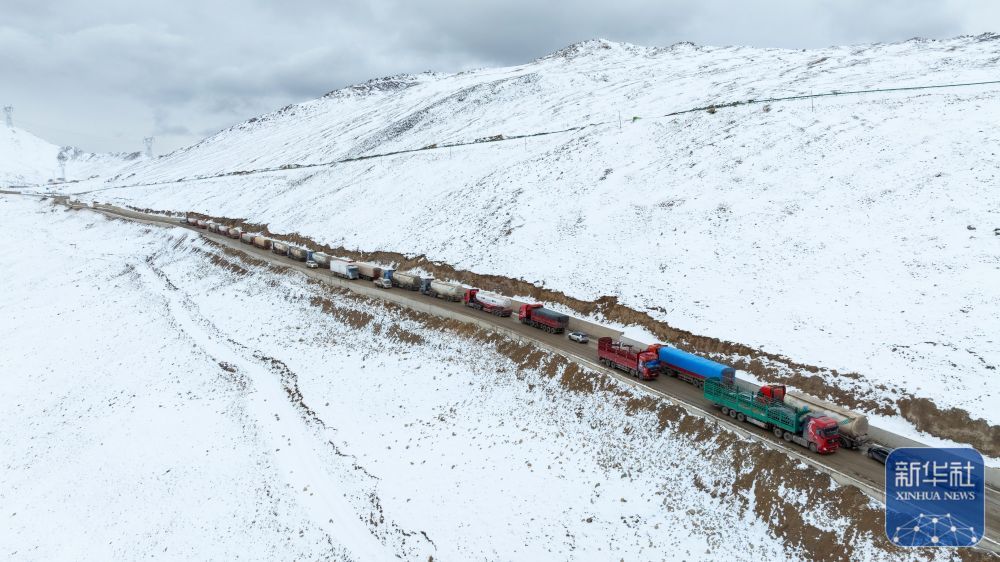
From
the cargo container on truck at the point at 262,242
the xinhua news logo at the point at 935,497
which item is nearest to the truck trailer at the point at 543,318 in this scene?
the xinhua news logo at the point at 935,497

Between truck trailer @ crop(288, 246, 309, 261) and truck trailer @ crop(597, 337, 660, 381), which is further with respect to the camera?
truck trailer @ crop(288, 246, 309, 261)

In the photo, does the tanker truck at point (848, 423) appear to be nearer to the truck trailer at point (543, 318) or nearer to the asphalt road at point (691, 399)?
the asphalt road at point (691, 399)

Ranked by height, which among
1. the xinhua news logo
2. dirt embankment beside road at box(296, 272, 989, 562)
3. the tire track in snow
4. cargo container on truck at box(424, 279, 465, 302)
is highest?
cargo container on truck at box(424, 279, 465, 302)

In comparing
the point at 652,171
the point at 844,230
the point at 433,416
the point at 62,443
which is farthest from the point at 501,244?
the point at 62,443

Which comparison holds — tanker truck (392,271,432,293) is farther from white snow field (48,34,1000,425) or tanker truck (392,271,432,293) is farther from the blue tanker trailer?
the blue tanker trailer

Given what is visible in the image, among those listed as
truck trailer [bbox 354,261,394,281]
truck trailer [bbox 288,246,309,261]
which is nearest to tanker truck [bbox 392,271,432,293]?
truck trailer [bbox 354,261,394,281]

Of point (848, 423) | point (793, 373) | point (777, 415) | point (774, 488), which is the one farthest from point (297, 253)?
point (848, 423)

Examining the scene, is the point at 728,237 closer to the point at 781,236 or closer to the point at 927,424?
the point at 781,236
